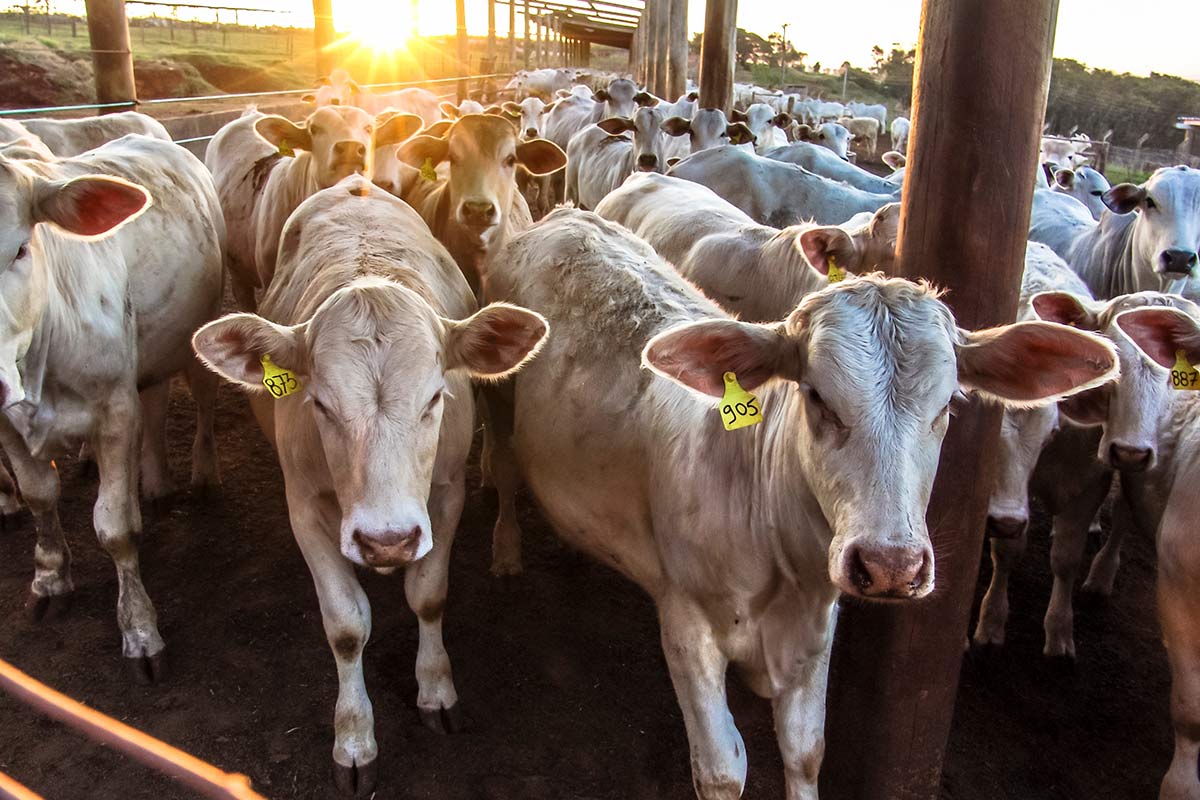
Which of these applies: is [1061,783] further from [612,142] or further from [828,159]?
[612,142]

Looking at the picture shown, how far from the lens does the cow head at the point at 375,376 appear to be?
260 cm

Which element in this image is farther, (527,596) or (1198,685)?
(527,596)

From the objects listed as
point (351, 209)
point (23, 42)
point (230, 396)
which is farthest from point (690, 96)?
point (23, 42)

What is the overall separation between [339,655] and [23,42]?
789 inches

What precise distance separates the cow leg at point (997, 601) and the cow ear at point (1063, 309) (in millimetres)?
976

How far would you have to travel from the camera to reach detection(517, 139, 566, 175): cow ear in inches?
228

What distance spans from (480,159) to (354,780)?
11.4ft

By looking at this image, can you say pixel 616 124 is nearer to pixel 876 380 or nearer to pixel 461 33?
pixel 876 380

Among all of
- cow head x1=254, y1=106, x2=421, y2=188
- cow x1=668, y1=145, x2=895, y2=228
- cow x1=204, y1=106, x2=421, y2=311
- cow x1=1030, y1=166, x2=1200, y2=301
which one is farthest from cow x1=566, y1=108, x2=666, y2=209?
cow x1=1030, y1=166, x2=1200, y2=301

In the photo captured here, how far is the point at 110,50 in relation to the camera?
793cm

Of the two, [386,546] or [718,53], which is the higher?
[718,53]

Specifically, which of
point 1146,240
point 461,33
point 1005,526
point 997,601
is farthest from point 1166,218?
point 461,33

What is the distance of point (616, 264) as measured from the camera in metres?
3.62

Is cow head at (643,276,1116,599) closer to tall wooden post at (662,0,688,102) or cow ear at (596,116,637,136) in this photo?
cow ear at (596,116,637,136)
